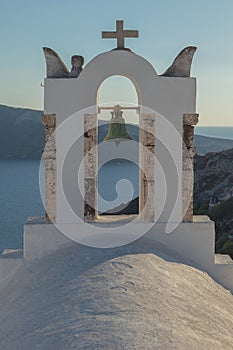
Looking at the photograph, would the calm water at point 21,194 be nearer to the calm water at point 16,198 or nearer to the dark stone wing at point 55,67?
the calm water at point 16,198

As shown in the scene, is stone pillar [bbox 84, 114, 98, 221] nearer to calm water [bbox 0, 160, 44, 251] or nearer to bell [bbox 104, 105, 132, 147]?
bell [bbox 104, 105, 132, 147]

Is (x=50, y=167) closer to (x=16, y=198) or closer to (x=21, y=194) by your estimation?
(x=16, y=198)

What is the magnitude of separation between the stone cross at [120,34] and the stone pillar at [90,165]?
0.85 meters

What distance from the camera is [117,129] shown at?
5910 millimetres

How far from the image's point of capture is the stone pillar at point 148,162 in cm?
555

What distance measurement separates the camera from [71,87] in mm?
5457

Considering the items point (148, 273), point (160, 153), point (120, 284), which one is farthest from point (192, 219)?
point (120, 284)

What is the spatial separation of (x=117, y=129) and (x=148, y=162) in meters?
0.61

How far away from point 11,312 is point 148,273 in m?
1.20

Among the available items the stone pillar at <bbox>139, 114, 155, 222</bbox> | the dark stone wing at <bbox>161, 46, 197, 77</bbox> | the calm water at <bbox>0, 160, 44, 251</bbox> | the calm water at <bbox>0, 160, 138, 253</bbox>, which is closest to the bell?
the stone pillar at <bbox>139, 114, 155, 222</bbox>

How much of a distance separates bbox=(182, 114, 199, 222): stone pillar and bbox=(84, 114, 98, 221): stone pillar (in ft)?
3.22

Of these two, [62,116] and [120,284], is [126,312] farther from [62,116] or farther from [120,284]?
[62,116]

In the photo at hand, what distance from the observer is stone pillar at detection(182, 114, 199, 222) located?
5.59 meters

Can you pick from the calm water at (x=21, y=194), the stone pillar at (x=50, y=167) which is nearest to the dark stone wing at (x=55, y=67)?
the stone pillar at (x=50, y=167)
